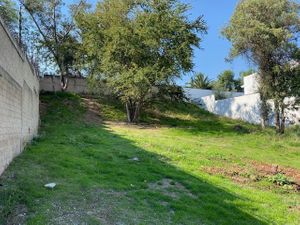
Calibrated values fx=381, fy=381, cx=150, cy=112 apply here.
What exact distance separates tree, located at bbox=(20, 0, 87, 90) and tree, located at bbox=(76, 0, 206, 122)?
374 centimetres

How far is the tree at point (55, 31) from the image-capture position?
25.3 metres

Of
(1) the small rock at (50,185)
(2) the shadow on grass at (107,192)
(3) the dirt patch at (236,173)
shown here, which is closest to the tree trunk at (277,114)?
(3) the dirt patch at (236,173)

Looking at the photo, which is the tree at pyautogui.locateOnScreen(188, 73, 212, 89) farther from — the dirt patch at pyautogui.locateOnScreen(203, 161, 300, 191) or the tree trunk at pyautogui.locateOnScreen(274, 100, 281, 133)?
the dirt patch at pyautogui.locateOnScreen(203, 161, 300, 191)

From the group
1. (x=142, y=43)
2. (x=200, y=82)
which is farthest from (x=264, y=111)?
(x=200, y=82)

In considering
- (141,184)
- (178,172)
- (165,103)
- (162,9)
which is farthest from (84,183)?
(165,103)

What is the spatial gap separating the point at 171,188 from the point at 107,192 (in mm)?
1600

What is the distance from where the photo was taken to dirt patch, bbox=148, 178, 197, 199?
Answer: 25.2ft

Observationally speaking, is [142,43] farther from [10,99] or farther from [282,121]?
[10,99]

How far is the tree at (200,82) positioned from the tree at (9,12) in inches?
1165

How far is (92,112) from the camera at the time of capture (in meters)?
22.4

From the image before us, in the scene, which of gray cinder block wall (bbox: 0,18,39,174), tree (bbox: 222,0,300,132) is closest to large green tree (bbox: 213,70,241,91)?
tree (bbox: 222,0,300,132)

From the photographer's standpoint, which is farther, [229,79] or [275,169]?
[229,79]

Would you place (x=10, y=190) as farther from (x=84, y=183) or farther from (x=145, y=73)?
(x=145, y=73)

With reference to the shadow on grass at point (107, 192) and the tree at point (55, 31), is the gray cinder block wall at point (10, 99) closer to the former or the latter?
the shadow on grass at point (107, 192)
